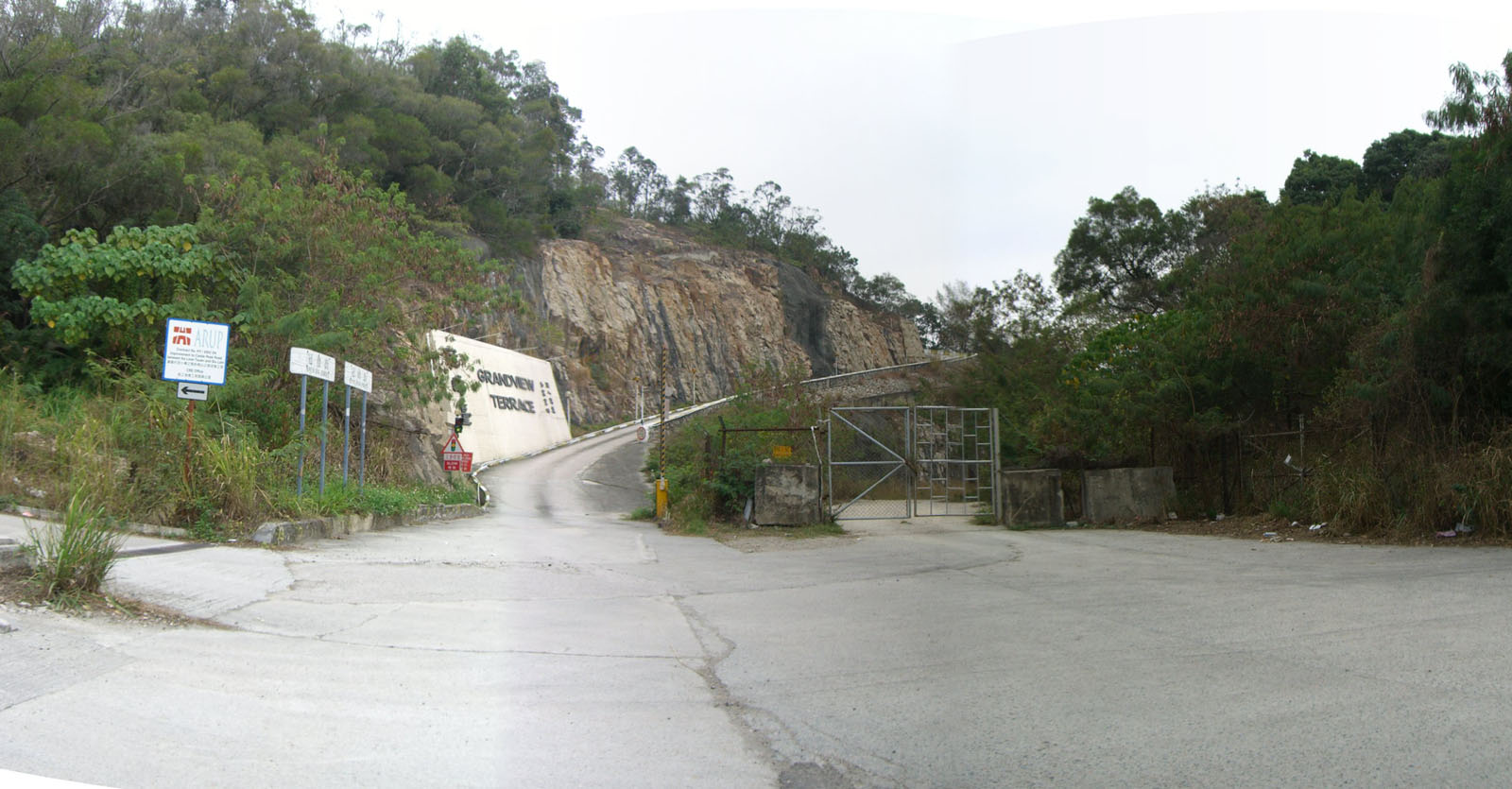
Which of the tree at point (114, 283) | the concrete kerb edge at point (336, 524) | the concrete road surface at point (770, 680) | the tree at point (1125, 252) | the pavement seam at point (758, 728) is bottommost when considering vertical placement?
the pavement seam at point (758, 728)

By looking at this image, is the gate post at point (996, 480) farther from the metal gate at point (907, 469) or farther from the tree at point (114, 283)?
the tree at point (114, 283)

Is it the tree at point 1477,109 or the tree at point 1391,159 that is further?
the tree at point 1391,159

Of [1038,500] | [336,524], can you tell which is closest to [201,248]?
[336,524]

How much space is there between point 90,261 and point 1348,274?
21284 mm

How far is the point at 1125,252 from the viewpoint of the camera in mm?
45000

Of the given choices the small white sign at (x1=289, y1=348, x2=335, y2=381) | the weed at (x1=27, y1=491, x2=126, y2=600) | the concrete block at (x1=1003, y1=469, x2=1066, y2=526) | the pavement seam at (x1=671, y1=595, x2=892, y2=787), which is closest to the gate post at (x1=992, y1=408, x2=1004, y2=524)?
the concrete block at (x1=1003, y1=469, x2=1066, y2=526)

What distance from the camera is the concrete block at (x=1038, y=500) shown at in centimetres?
1739

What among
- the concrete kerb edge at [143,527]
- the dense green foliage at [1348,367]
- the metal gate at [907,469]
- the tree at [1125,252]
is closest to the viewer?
→ the concrete kerb edge at [143,527]

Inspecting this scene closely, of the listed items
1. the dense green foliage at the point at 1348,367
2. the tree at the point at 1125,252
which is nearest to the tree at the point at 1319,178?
the tree at the point at 1125,252

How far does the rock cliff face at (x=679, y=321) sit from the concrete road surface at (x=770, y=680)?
3379 cm

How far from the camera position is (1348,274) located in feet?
51.2

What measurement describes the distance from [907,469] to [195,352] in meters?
11.8

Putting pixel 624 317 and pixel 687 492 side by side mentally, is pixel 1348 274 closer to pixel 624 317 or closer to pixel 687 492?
pixel 687 492

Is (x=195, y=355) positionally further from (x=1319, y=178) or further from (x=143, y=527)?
(x=1319, y=178)
